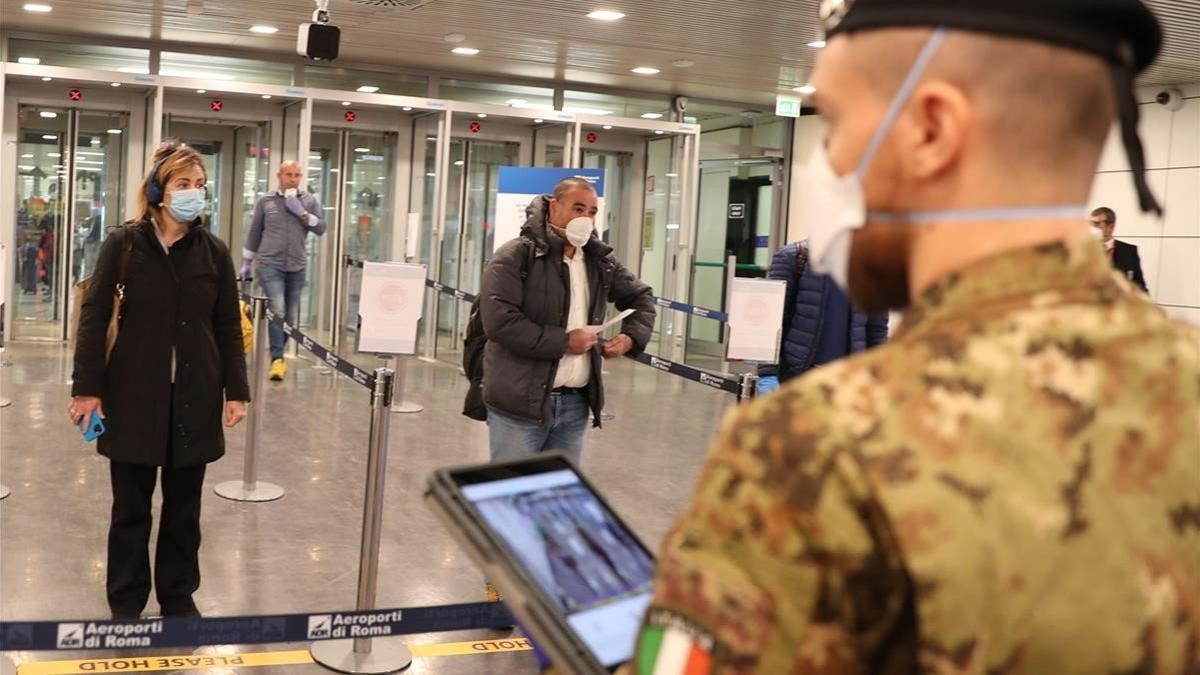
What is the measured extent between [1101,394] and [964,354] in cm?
11

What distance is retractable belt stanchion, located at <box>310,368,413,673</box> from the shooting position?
430 cm

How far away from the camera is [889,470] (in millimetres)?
868

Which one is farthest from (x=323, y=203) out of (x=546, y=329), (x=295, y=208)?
(x=546, y=329)

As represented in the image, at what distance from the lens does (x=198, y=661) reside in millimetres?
4254

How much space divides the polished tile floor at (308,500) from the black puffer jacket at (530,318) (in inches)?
37.5

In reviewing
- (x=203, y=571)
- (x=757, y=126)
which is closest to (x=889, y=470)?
(x=203, y=571)

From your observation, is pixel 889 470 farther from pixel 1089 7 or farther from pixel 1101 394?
pixel 1089 7

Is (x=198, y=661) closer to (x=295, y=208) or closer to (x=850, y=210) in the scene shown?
(x=850, y=210)

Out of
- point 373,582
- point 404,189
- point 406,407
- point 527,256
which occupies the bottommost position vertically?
point 406,407

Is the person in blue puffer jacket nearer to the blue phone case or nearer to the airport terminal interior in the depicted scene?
the airport terminal interior

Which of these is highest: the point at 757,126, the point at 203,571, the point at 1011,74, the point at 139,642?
the point at 757,126

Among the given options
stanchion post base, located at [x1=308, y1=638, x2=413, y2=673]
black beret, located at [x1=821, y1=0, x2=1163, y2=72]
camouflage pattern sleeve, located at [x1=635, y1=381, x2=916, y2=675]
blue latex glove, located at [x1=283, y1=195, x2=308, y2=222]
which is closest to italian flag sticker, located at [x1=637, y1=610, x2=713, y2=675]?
camouflage pattern sleeve, located at [x1=635, y1=381, x2=916, y2=675]

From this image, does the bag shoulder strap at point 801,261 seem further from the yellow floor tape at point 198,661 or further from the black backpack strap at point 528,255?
the yellow floor tape at point 198,661

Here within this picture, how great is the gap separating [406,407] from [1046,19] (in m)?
8.93
